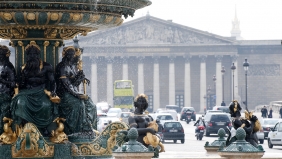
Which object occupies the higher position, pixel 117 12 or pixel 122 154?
pixel 117 12

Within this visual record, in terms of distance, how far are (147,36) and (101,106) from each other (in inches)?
2079

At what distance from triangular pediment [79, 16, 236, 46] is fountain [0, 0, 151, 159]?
126 meters

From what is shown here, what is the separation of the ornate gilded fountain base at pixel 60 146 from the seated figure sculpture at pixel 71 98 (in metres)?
0.18

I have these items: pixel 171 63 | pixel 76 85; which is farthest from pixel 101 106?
pixel 76 85

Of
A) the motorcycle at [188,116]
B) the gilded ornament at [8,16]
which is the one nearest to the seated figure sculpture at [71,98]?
the gilded ornament at [8,16]

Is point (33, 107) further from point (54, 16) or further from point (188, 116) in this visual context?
point (188, 116)

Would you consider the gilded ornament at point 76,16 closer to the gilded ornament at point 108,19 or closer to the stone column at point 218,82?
the gilded ornament at point 108,19

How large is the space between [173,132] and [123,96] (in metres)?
51.3

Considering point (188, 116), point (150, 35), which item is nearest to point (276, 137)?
point (188, 116)

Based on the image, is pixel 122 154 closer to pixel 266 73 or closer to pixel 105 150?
pixel 105 150

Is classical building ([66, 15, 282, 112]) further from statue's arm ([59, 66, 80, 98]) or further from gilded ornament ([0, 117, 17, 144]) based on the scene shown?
gilded ornament ([0, 117, 17, 144])

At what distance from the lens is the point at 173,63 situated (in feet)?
457

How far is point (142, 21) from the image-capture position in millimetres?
140375

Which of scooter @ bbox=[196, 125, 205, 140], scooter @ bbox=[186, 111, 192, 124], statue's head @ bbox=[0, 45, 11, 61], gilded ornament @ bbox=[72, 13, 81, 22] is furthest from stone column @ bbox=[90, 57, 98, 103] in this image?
gilded ornament @ bbox=[72, 13, 81, 22]
